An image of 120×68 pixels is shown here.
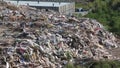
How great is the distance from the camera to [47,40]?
17891 millimetres

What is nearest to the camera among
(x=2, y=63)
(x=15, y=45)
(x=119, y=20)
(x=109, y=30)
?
(x=2, y=63)

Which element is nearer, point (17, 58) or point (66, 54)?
point (17, 58)

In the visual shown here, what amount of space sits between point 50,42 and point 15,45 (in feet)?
5.16

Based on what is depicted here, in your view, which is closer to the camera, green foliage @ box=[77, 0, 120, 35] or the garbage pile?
the garbage pile

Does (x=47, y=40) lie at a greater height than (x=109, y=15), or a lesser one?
greater

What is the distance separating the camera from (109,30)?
77.9 ft

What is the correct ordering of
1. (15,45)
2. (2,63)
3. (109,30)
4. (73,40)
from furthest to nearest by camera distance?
(109,30), (73,40), (15,45), (2,63)

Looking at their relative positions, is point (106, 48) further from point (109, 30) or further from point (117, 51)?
point (109, 30)

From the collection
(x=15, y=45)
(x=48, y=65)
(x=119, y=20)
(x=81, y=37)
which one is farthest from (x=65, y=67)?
(x=119, y=20)

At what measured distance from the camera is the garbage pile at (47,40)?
16219mm

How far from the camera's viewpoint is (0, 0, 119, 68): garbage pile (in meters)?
16.2

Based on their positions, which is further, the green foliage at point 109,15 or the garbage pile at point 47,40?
the green foliage at point 109,15

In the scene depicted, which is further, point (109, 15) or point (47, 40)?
point (109, 15)

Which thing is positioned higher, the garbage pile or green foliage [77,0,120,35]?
the garbage pile
